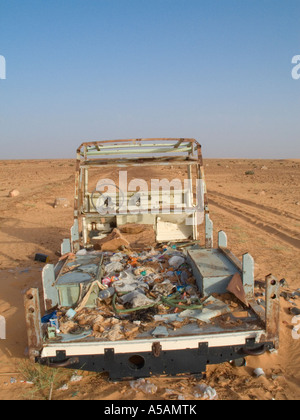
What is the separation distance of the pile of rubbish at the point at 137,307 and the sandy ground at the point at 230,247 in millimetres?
540

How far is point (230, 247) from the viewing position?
8.50 m

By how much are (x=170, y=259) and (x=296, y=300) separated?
82.9 inches

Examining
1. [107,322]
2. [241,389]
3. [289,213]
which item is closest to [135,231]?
[107,322]

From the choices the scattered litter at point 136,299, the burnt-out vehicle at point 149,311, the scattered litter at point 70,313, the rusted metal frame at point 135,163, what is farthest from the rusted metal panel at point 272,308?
the rusted metal frame at point 135,163

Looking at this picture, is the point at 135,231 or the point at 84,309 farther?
the point at 135,231

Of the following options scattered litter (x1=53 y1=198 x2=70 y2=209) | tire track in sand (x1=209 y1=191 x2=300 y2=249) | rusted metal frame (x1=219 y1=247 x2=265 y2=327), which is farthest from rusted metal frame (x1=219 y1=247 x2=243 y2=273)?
scattered litter (x1=53 y1=198 x2=70 y2=209)

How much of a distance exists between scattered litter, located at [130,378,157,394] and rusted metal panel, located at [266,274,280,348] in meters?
1.23

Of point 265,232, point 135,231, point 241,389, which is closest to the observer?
point 241,389

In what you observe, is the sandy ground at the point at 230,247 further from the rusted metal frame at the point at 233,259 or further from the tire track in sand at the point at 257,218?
the rusted metal frame at the point at 233,259

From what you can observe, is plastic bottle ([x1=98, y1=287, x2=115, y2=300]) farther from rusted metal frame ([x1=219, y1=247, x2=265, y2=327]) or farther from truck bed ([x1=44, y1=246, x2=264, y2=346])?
rusted metal frame ([x1=219, y1=247, x2=265, y2=327])

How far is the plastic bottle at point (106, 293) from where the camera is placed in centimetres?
416
